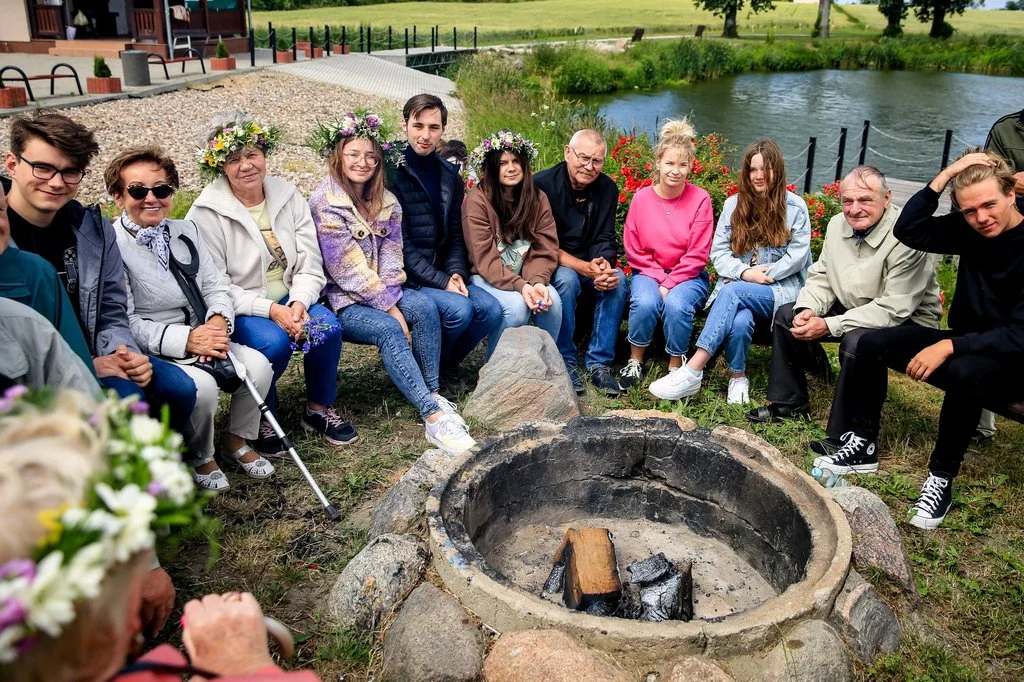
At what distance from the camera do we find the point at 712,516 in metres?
3.72

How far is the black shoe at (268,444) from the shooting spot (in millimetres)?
4254

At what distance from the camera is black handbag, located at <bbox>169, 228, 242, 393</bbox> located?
12.5ft

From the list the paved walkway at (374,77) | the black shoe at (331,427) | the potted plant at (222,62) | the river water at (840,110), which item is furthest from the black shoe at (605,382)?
the potted plant at (222,62)

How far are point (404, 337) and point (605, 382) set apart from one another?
4.25 feet

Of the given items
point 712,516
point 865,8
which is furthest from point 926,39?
point 712,516

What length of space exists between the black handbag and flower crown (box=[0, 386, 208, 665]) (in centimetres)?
231

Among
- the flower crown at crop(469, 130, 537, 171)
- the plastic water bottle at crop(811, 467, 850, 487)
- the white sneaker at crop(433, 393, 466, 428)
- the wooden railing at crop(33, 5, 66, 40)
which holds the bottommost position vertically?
the plastic water bottle at crop(811, 467, 850, 487)

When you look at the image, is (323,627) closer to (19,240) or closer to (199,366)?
(199,366)

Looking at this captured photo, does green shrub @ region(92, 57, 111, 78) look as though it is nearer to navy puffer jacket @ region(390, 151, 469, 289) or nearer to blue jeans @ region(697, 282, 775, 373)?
navy puffer jacket @ region(390, 151, 469, 289)

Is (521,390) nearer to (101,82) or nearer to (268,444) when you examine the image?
(268,444)

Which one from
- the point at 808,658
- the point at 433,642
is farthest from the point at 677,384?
the point at 433,642

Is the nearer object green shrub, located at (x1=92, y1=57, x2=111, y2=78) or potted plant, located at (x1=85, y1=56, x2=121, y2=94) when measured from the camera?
potted plant, located at (x1=85, y1=56, x2=121, y2=94)

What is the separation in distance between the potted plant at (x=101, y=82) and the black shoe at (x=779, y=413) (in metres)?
14.1

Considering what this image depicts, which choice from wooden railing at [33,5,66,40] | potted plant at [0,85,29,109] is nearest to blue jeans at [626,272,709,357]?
potted plant at [0,85,29,109]
